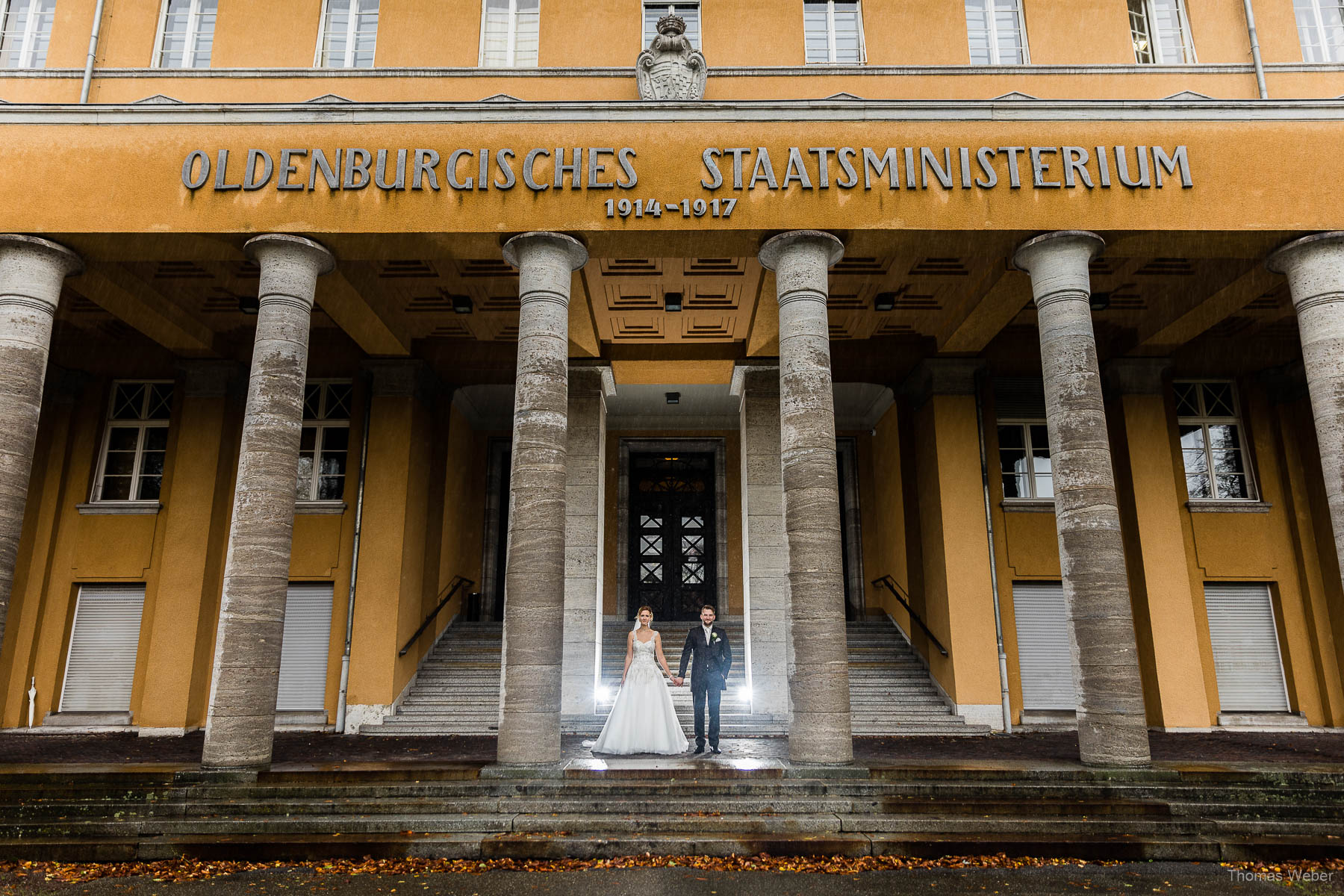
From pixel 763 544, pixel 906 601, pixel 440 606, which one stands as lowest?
pixel 440 606

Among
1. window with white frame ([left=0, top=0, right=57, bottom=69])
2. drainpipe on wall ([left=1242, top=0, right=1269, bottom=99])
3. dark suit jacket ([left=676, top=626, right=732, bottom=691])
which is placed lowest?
dark suit jacket ([left=676, top=626, right=732, bottom=691])

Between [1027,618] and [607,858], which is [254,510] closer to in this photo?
[607,858]

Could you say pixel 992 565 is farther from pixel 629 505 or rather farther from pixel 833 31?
pixel 833 31

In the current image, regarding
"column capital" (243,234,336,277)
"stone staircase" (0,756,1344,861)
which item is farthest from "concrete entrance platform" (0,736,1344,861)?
"column capital" (243,234,336,277)

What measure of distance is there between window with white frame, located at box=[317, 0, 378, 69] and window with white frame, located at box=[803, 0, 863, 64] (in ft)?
21.7

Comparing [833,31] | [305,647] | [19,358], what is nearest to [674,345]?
[833,31]

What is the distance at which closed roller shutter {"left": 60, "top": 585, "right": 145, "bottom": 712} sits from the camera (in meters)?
13.2

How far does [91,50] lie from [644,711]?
12.3 metres

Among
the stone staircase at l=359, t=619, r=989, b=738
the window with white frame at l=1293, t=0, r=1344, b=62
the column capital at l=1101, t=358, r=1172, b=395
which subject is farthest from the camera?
the column capital at l=1101, t=358, r=1172, b=395

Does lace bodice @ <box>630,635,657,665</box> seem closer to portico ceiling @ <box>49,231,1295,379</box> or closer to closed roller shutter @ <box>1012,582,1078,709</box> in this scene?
portico ceiling @ <box>49,231,1295,379</box>

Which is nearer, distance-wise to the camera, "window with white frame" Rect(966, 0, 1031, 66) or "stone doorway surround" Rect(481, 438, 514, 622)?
"window with white frame" Rect(966, 0, 1031, 66)

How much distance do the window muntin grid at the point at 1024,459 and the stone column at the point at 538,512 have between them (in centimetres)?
845

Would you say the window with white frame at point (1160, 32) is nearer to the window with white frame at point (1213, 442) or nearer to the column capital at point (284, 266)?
the window with white frame at point (1213, 442)

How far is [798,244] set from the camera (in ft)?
30.8
